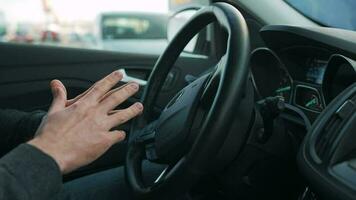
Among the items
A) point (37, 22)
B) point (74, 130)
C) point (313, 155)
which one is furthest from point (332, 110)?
point (37, 22)

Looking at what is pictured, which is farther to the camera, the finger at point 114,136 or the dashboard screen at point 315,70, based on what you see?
the dashboard screen at point 315,70

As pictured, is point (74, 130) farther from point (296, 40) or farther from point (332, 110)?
point (296, 40)

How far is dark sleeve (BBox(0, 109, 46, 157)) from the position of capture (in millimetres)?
1517

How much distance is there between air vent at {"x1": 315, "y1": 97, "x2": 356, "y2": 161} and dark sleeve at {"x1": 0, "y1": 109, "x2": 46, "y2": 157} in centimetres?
84

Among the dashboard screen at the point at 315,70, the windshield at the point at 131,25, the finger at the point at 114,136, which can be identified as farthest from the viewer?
the windshield at the point at 131,25

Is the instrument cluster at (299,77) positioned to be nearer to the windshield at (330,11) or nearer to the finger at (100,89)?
the windshield at (330,11)

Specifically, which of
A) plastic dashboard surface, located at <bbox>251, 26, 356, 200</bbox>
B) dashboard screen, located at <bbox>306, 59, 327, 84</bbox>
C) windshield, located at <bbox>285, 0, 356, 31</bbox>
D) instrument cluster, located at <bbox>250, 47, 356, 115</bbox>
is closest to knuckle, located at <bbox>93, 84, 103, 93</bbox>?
plastic dashboard surface, located at <bbox>251, 26, 356, 200</bbox>

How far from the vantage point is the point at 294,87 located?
5.02ft

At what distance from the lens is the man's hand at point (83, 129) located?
0.97 meters

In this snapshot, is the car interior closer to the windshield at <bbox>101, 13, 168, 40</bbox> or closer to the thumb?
the thumb

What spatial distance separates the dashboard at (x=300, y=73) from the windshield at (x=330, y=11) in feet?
0.75

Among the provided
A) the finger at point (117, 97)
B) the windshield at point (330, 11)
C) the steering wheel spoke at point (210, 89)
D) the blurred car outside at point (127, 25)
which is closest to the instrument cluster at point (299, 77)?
the windshield at point (330, 11)

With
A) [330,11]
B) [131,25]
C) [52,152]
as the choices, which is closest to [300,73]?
[330,11]

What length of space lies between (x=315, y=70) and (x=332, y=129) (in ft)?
1.52
